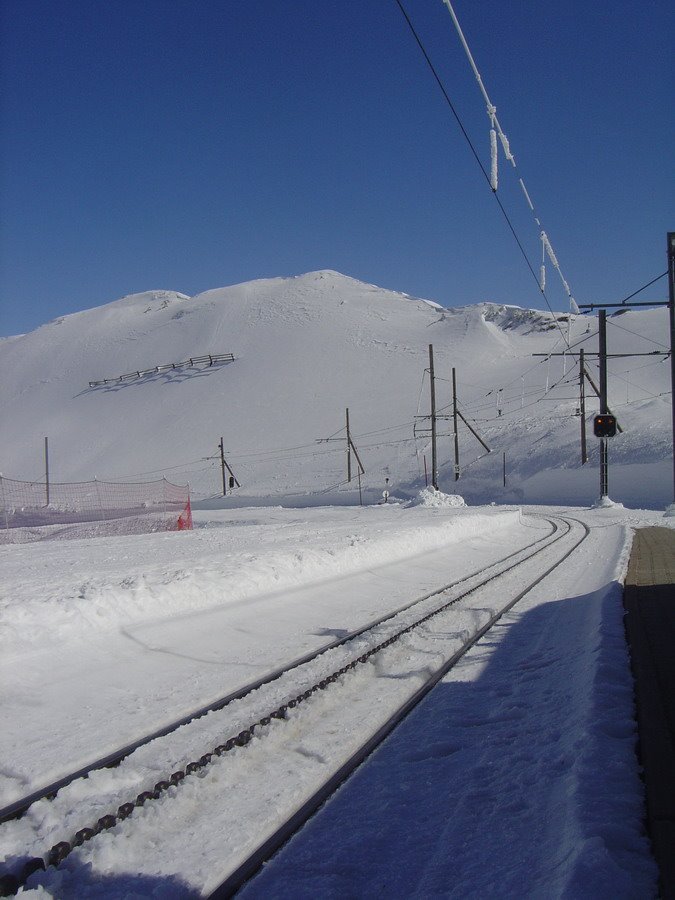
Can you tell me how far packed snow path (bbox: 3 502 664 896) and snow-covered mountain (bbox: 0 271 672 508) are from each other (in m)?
43.5

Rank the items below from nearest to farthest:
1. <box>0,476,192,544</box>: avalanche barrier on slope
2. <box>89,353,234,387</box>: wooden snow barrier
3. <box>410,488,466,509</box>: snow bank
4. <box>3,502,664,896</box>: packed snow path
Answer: <box>3,502,664,896</box>: packed snow path, <box>0,476,192,544</box>: avalanche barrier on slope, <box>410,488,466,509</box>: snow bank, <box>89,353,234,387</box>: wooden snow barrier

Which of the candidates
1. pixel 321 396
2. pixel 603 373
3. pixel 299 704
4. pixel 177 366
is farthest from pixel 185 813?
pixel 177 366

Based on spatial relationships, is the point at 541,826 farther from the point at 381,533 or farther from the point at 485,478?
the point at 485,478

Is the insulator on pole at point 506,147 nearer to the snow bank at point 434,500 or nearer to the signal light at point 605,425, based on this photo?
the signal light at point 605,425

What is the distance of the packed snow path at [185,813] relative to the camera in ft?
10.3

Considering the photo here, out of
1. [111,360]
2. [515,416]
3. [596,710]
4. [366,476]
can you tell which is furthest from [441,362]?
[596,710]

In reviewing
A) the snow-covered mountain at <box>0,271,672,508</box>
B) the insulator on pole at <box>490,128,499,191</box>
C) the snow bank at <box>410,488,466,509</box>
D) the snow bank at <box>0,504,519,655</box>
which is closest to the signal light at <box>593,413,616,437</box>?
the snow bank at <box>410,488,466,509</box>

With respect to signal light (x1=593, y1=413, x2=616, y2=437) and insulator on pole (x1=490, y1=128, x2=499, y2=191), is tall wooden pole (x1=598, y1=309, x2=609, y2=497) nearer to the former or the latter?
signal light (x1=593, y1=413, x2=616, y2=437)

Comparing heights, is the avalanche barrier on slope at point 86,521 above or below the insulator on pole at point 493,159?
below

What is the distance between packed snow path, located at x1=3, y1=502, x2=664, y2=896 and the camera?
3.14 meters

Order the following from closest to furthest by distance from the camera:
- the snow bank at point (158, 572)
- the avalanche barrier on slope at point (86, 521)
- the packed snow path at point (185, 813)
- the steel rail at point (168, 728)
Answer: the packed snow path at point (185, 813) < the steel rail at point (168, 728) < the snow bank at point (158, 572) < the avalanche barrier on slope at point (86, 521)

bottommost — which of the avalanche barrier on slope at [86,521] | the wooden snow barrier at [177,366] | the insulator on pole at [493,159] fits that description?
the avalanche barrier on slope at [86,521]

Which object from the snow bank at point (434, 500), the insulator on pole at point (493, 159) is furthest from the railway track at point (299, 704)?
the snow bank at point (434, 500)

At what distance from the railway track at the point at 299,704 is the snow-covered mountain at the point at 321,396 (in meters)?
38.7
